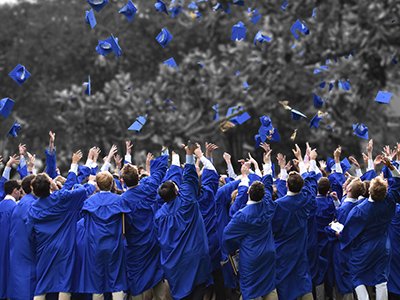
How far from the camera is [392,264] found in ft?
27.7

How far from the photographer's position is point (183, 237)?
7785mm

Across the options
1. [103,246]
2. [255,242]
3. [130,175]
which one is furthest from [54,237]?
[255,242]

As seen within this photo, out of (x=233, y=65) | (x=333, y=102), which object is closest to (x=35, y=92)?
(x=233, y=65)

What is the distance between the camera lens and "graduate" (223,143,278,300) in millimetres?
7371

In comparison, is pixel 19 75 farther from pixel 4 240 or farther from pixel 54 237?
pixel 54 237

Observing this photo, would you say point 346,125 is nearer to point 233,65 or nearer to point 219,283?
point 233,65

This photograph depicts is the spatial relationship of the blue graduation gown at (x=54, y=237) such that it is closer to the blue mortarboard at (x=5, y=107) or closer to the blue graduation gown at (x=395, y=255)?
the blue mortarboard at (x=5, y=107)

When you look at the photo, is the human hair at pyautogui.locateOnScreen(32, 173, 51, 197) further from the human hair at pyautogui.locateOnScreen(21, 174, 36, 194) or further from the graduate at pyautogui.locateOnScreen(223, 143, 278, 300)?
the graduate at pyautogui.locateOnScreen(223, 143, 278, 300)

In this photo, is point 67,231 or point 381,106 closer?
point 67,231

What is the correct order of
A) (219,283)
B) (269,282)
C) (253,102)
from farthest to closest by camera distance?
(253,102) → (219,283) → (269,282)

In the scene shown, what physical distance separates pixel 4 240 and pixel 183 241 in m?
2.88

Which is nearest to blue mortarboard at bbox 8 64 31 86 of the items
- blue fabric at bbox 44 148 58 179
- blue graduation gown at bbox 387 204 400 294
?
blue fabric at bbox 44 148 58 179

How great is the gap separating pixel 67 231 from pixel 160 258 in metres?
1.37

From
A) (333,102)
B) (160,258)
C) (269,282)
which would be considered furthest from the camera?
(333,102)
